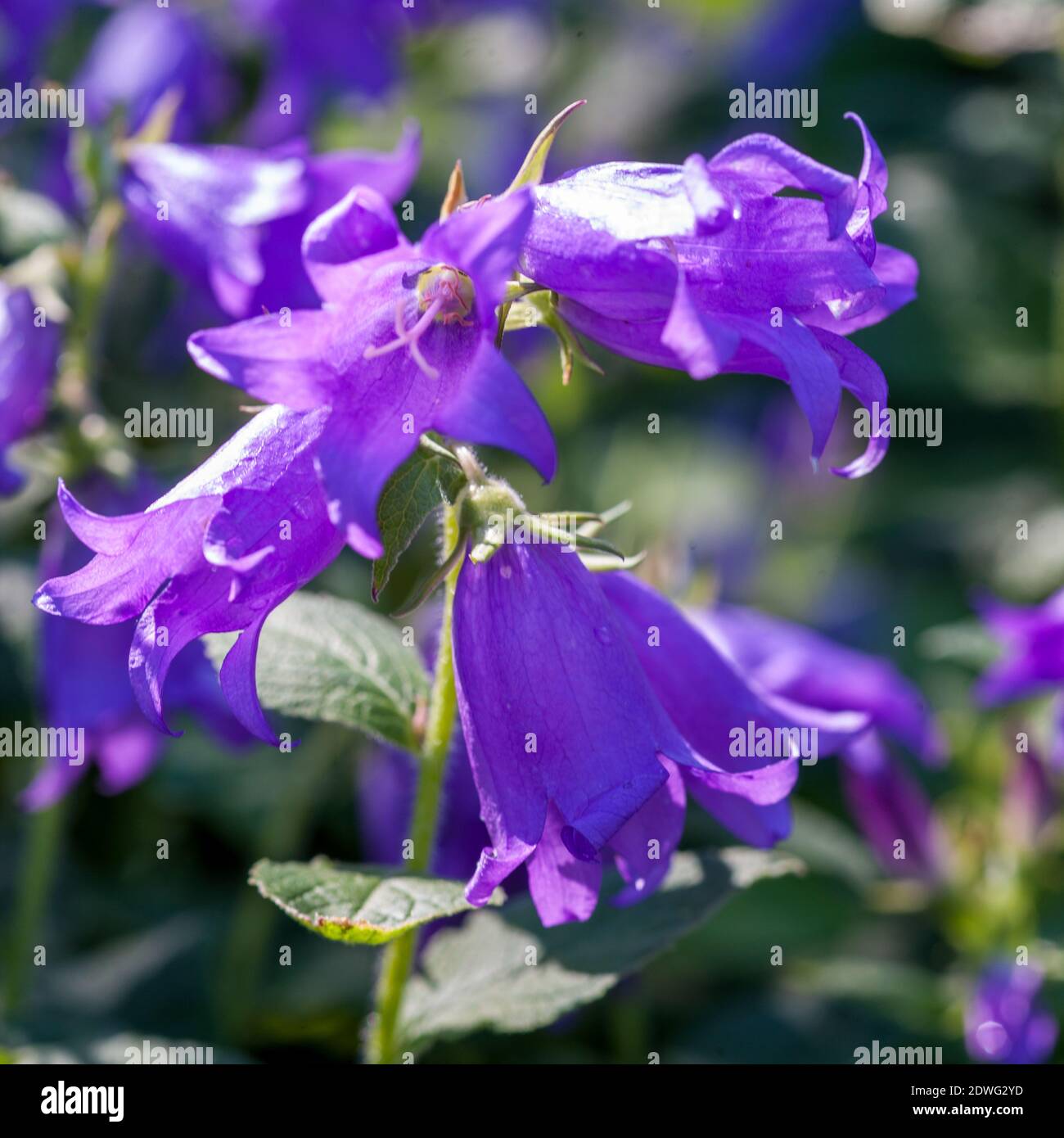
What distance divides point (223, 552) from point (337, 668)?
12.3 inches

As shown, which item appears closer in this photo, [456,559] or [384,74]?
[456,559]

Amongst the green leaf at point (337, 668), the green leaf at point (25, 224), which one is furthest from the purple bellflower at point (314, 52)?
the green leaf at point (337, 668)

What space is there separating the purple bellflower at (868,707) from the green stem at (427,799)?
59cm

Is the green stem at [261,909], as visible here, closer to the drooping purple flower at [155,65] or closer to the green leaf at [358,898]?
the green leaf at [358,898]

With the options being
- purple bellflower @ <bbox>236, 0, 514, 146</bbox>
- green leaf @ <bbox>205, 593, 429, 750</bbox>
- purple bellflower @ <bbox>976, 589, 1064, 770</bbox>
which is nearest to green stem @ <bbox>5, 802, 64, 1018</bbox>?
green leaf @ <bbox>205, 593, 429, 750</bbox>

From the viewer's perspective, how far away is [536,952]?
1263 millimetres

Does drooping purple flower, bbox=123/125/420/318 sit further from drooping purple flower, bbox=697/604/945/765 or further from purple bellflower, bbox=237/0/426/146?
purple bellflower, bbox=237/0/426/146

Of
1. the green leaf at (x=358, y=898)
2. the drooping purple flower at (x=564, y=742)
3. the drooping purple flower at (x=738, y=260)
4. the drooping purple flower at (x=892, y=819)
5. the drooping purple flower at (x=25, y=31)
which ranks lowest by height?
the drooping purple flower at (x=892, y=819)

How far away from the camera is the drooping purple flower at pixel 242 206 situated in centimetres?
153

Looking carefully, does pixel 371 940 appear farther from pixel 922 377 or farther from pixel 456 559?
pixel 922 377

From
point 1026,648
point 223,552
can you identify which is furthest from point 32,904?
point 1026,648

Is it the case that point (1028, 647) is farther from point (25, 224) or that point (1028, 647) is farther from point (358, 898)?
point (25, 224)

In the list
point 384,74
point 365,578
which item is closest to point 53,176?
point 384,74
